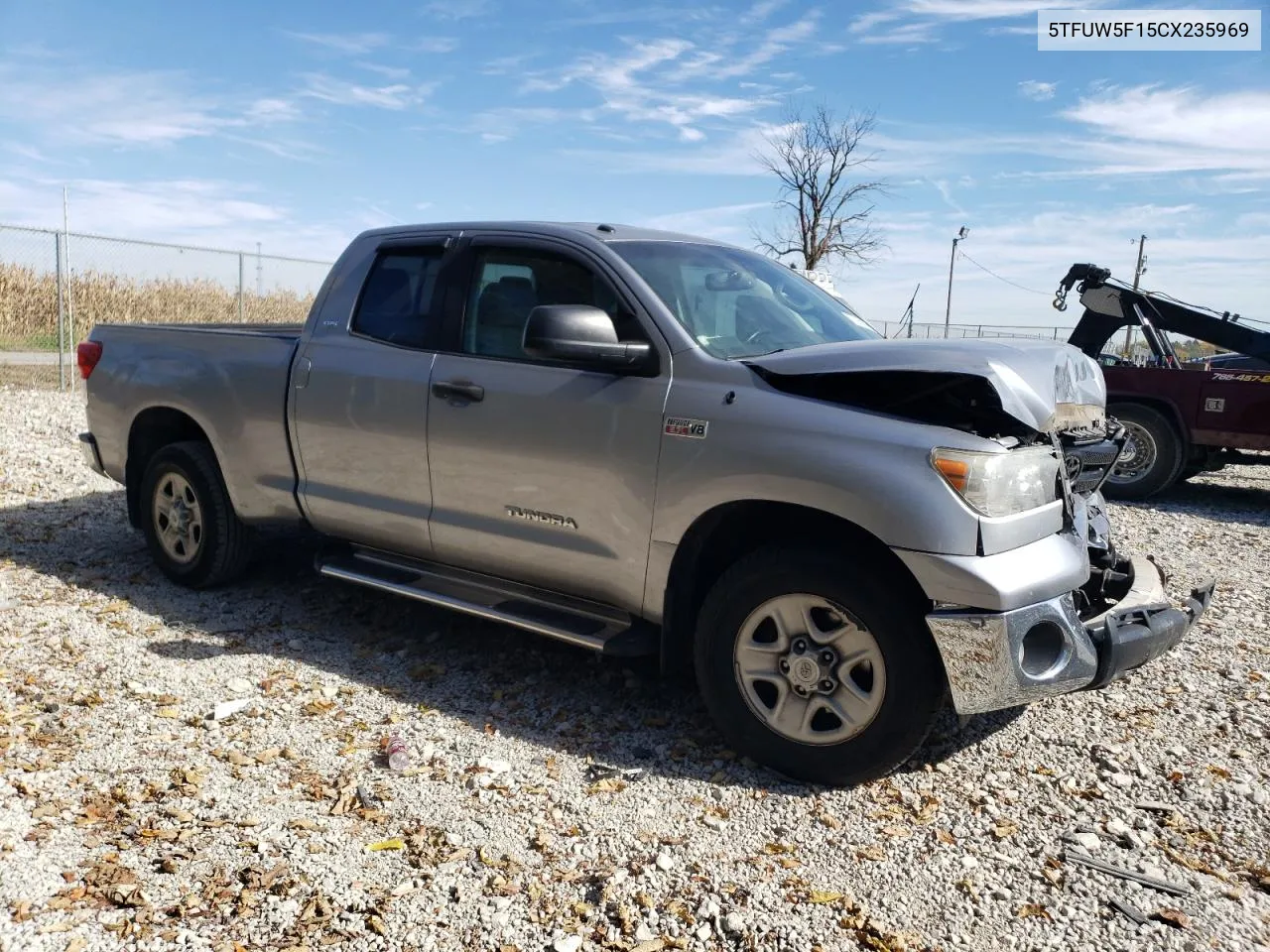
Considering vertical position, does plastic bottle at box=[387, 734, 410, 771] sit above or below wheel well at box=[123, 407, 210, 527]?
below

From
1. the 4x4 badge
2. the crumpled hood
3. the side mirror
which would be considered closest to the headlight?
the crumpled hood

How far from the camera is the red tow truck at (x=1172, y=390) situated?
9141 mm

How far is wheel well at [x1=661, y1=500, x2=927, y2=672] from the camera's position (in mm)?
3345

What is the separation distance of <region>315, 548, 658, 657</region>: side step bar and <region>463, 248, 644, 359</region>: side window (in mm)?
987

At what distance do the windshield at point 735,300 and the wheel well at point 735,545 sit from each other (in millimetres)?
633

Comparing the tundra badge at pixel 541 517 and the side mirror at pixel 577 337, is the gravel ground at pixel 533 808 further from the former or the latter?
→ the side mirror at pixel 577 337

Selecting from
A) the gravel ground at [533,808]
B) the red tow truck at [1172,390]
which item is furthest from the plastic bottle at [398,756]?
the red tow truck at [1172,390]

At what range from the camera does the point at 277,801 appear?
3305mm

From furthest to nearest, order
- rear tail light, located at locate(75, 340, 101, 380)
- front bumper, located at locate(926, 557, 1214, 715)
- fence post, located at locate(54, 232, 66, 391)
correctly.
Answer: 1. fence post, located at locate(54, 232, 66, 391)
2. rear tail light, located at locate(75, 340, 101, 380)
3. front bumper, located at locate(926, 557, 1214, 715)

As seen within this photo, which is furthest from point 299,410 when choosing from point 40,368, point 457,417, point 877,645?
point 40,368

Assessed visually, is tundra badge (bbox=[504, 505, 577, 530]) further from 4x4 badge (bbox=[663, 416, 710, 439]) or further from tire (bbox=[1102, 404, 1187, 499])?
tire (bbox=[1102, 404, 1187, 499])

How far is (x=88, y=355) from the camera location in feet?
19.1

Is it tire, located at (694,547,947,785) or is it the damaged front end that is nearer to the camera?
the damaged front end

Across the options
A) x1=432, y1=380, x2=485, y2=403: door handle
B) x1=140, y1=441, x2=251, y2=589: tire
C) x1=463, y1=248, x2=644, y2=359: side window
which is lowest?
x1=140, y1=441, x2=251, y2=589: tire
